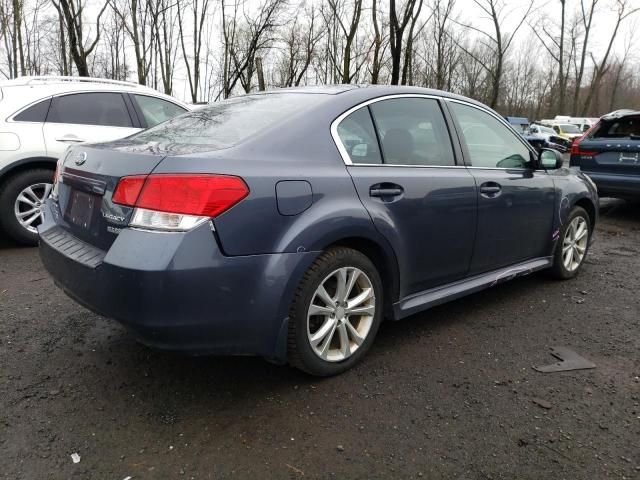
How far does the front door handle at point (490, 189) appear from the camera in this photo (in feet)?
11.4

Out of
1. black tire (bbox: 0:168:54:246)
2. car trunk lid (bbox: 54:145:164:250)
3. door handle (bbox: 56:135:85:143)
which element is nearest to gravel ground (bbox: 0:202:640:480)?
car trunk lid (bbox: 54:145:164:250)

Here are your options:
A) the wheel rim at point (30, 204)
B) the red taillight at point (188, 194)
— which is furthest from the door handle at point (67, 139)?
the red taillight at point (188, 194)

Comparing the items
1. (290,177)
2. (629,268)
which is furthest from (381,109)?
(629,268)

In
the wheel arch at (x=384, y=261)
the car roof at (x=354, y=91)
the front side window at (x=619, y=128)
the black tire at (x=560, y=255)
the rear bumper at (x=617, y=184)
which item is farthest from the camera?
the front side window at (x=619, y=128)

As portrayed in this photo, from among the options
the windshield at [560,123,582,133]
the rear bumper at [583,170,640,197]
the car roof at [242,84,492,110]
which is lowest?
the rear bumper at [583,170,640,197]

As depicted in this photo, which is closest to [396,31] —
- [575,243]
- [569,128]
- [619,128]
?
[619,128]

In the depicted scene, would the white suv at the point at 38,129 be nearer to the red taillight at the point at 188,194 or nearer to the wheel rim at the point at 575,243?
the red taillight at the point at 188,194

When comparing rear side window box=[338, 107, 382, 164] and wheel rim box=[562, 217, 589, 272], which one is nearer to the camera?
rear side window box=[338, 107, 382, 164]

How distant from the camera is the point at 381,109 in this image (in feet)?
10.2

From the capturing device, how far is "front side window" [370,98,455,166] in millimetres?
3062

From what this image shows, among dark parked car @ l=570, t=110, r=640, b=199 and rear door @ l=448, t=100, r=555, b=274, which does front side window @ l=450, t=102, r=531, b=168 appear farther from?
dark parked car @ l=570, t=110, r=640, b=199

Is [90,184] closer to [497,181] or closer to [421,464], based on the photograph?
[421,464]

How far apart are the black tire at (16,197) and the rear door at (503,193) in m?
4.21

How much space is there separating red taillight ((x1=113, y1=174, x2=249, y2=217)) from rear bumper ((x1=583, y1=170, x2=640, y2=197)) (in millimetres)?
6729
